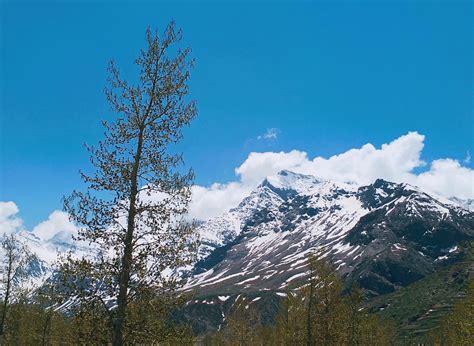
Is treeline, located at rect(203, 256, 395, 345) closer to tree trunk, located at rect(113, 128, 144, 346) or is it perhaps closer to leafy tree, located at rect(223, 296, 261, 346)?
leafy tree, located at rect(223, 296, 261, 346)

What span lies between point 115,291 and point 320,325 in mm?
31501

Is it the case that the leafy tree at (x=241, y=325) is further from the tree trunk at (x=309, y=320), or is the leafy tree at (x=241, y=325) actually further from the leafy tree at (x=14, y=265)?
the leafy tree at (x=14, y=265)

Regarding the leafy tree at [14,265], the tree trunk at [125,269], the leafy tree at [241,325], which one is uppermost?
the leafy tree at [14,265]

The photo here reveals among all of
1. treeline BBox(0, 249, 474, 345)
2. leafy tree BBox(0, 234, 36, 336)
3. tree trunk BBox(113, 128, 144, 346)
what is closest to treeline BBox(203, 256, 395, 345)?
treeline BBox(0, 249, 474, 345)

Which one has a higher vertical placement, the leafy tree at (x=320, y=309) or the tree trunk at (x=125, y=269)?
the tree trunk at (x=125, y=269)

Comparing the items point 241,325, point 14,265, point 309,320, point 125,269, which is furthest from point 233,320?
point 125,269

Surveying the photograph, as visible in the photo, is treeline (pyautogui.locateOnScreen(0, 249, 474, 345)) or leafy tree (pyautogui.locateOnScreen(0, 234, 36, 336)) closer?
treeline (pyautogui.locateOnScreen(0, 249, 474, 345))

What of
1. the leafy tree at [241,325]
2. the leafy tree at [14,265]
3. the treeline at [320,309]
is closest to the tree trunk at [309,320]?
the treeline at [320,309]

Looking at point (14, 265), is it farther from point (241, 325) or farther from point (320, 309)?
point (320, 309)

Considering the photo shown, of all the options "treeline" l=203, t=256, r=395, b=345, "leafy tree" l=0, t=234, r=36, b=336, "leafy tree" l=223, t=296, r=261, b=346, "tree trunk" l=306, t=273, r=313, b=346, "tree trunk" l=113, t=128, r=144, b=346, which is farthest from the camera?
"leafy tree" l=223, t=296, r=261, b=346

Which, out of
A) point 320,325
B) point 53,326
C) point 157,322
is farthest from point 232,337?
point 157,322


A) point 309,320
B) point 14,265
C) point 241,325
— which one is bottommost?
point 241,325

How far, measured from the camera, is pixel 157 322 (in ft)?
73.8

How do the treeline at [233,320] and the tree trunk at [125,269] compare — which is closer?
the tree trunk at [125,269]
